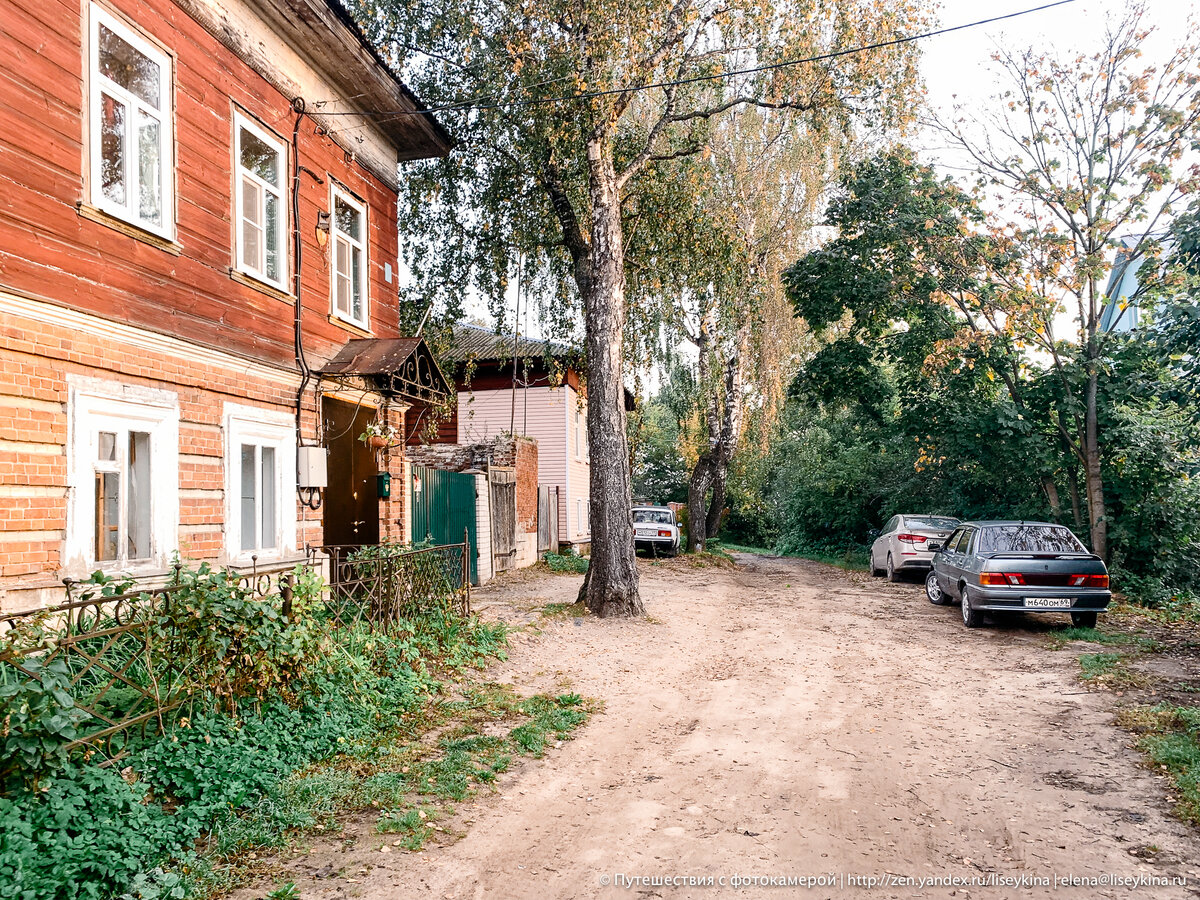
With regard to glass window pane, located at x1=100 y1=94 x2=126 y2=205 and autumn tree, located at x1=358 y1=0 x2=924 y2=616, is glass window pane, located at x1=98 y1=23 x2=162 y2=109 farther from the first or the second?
autumn tree, located at x1=358 y1=0 x2=924 y2=616

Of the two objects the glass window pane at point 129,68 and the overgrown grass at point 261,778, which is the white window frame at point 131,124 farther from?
the overgrown grass at point 261,778

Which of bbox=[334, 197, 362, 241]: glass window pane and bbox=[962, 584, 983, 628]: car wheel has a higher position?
bbox=[334, 197, 362, 241]: glass window pane

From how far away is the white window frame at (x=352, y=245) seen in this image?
10.2 meters

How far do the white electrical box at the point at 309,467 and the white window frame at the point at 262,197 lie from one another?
1.84 metres

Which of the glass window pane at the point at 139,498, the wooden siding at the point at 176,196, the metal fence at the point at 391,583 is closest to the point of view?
the wooden siding at the point at 176,196

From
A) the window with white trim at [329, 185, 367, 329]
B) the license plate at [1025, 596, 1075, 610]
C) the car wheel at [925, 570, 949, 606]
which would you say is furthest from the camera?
the car wheel at [925, 570, 949, 606]

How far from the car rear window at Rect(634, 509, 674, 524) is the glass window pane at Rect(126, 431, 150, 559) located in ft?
65.0

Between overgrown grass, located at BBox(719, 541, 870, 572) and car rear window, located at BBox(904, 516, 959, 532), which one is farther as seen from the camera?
overgrown grass, located at BBox(719, 541, 870, 572)

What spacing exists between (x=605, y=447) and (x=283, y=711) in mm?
7875

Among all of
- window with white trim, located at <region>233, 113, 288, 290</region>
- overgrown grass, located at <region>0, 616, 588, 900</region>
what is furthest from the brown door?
overgrown grass, located at <region>0, 616, 588, 900</region>

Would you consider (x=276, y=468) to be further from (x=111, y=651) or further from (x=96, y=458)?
(x=111, y=651)

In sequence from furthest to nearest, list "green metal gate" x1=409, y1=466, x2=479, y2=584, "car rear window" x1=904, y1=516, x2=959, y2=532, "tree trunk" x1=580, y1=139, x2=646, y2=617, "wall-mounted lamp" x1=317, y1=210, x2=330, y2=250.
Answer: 1. "car rear window" x1=904, y1=516, x2=959, y2=532
2. "green metal gate" x1=409, y1=466, x2=479, y2=584
3. "tree trunk" x1=580, y1=139, x2=646, y2=617
4. "wall-mounted lamp" x1=317, y1=210, x2=330, y2=250

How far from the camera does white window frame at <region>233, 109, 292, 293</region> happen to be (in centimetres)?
836

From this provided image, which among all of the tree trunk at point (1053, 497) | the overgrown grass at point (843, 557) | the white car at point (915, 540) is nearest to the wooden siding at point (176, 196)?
the white car at point (915, 540)
